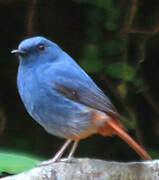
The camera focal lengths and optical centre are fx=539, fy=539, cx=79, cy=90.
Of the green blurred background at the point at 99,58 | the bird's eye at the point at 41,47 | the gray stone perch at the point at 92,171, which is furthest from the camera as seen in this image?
the green blurred background at the point at 99,58

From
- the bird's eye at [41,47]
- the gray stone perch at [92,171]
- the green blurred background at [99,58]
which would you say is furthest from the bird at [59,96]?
the green blurred background at [99,58]

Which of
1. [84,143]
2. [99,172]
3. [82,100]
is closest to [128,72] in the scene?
[84,143]

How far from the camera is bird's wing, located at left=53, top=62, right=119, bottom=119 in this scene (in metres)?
3.44

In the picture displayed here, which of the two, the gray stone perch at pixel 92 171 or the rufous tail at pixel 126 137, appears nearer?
the gray stone perch at pixel 92 171

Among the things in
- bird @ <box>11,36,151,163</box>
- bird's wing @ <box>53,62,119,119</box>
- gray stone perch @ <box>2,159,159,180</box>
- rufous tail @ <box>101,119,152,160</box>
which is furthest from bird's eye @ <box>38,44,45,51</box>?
gray stone perch @ <box>2,159,159,180</box>

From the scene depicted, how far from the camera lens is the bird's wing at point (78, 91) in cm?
344

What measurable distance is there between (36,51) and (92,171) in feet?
2.79

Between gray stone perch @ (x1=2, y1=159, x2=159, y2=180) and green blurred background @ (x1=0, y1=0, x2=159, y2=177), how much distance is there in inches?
49.2

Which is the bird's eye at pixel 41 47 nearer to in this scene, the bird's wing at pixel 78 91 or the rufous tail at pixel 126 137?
the bird's wing at pixel 78 91

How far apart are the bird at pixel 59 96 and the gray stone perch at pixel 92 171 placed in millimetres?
146

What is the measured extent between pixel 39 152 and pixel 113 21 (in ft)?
4.39

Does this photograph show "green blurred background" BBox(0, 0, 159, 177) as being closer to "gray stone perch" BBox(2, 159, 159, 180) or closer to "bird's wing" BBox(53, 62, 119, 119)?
"bird's wing" BBox(53, 62, 119, 119)

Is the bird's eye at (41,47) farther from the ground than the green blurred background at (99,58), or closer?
farther from the ground

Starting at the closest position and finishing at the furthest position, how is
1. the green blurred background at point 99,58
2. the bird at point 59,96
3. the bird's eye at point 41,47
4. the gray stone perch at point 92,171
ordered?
the gray stone perch at point 92,171 → the bird at point 59,96 → the bird's eye at point 41,47 → the green blurred background at point 99,58
